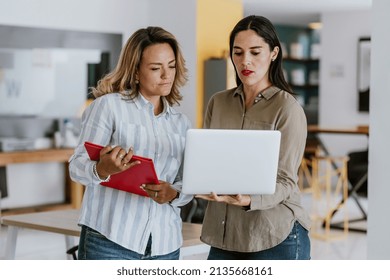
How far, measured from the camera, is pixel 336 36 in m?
9.20

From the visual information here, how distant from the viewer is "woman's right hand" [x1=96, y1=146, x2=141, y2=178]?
5.88 feet

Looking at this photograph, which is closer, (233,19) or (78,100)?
(78,100)

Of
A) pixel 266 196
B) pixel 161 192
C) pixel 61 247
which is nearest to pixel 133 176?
pixel 161 192

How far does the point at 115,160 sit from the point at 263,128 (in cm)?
40

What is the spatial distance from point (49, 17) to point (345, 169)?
9.73ft

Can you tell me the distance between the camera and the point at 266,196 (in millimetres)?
1837

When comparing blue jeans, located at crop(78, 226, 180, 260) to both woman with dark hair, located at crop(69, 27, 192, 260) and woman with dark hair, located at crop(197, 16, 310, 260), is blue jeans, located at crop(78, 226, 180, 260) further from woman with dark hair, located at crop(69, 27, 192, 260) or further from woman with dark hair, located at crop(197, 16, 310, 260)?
woman with dark hair, located at crop(197, 16, 310, 260)

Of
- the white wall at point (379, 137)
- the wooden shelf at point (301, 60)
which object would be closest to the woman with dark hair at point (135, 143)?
the white wall at point (379, 137)

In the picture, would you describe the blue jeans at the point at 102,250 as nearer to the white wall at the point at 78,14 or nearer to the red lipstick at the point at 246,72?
the red lipstick at the point at 246,72

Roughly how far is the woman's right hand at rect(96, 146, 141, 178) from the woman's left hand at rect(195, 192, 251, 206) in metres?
0.20

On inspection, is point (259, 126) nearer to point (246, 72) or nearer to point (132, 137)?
point (246, 72)

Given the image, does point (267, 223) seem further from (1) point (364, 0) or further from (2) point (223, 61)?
(1) point (364, 0)

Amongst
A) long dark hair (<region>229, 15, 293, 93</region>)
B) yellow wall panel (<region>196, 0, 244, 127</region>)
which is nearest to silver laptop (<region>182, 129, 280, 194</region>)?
long dark hair (<region>229, 15, 293, 93</region>)

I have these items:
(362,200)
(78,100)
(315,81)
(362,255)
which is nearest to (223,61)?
(78,100)
